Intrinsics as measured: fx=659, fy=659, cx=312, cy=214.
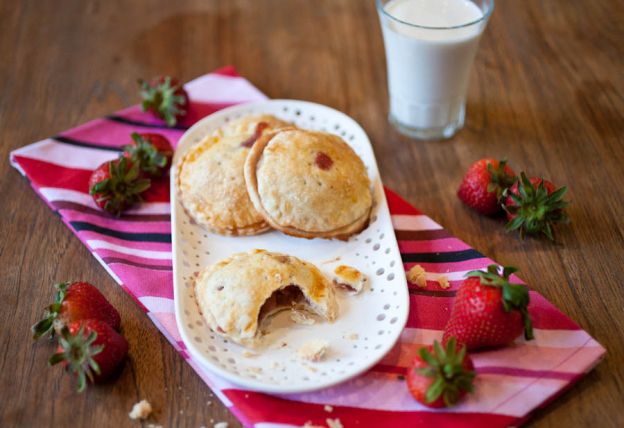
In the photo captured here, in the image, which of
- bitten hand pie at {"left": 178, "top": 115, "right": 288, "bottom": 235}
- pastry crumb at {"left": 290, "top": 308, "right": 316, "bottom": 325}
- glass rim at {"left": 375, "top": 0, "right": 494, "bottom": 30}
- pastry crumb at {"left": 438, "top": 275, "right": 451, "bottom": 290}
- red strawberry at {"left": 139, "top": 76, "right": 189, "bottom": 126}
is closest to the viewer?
pastry crumb at {"left": 290, "top": 308, "right": 316, "bottom": 325}

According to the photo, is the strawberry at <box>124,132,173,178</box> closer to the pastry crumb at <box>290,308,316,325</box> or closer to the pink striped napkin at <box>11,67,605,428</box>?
the pink striped napkin at <box>11,67,605,428</box>

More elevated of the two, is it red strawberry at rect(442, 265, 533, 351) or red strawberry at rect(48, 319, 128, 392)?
red strawberry at rect(48, 319, 128, 392)

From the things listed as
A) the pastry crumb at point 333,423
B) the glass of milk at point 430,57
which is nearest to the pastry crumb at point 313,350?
the pastry crumb at point 333,423

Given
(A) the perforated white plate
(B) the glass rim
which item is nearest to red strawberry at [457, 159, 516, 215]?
(A) the perforated white plate

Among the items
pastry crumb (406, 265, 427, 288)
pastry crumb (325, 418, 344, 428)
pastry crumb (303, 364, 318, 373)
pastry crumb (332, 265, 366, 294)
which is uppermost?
pastry crumb (303, 364, 318, 373)

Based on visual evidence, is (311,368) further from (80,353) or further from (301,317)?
(80,353)

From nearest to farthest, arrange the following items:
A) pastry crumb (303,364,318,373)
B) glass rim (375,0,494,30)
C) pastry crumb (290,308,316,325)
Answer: pastry crumb (303,364,318,373) < pastry crumb (290,308,316,325) < glass rim (375,0,494,30)

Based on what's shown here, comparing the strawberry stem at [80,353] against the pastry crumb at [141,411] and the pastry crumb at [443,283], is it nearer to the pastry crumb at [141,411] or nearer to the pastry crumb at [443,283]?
the pastry crumb at [141,411]

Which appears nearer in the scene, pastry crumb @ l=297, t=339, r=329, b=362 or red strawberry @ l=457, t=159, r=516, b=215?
pastry crumb @ l=297, t=339, r=329, b=362
